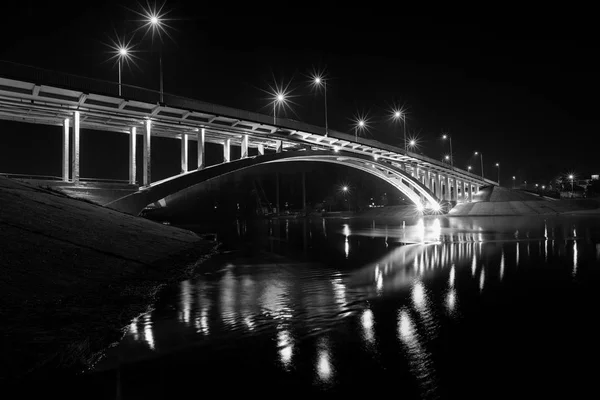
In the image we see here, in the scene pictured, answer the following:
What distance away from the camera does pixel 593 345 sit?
5.69 meters

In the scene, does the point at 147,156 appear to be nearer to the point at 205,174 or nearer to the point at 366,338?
the point at 205,174

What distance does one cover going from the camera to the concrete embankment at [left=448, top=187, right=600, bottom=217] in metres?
72.0

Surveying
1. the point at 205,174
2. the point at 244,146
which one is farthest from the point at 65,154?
the point at 244,146

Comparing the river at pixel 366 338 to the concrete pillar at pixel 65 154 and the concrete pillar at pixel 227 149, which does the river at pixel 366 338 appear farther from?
the concrete pillar at pixel 227 149

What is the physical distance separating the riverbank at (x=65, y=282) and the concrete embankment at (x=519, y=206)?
231 ft

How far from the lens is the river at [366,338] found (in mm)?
4598

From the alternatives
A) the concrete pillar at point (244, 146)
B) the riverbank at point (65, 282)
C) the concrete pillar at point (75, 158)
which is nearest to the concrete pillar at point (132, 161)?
the concrete pillar at point (75, 158)

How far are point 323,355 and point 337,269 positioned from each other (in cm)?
866

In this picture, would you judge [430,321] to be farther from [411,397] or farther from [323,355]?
[411,397]

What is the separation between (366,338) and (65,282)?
A: 6805 mm

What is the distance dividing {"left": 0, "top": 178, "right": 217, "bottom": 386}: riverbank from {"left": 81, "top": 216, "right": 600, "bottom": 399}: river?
0.68 m

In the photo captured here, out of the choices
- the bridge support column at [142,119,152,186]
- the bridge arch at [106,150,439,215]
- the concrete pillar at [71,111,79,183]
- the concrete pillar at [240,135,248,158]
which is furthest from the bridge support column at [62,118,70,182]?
the concrete pillar at [240,135,248,158]

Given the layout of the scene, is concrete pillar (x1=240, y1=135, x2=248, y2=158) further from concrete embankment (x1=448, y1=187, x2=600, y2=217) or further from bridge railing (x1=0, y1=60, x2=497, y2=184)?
concrete embankment (x1=448, y1=187, x2=600, y2=217)

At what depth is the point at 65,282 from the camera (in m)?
8.79
